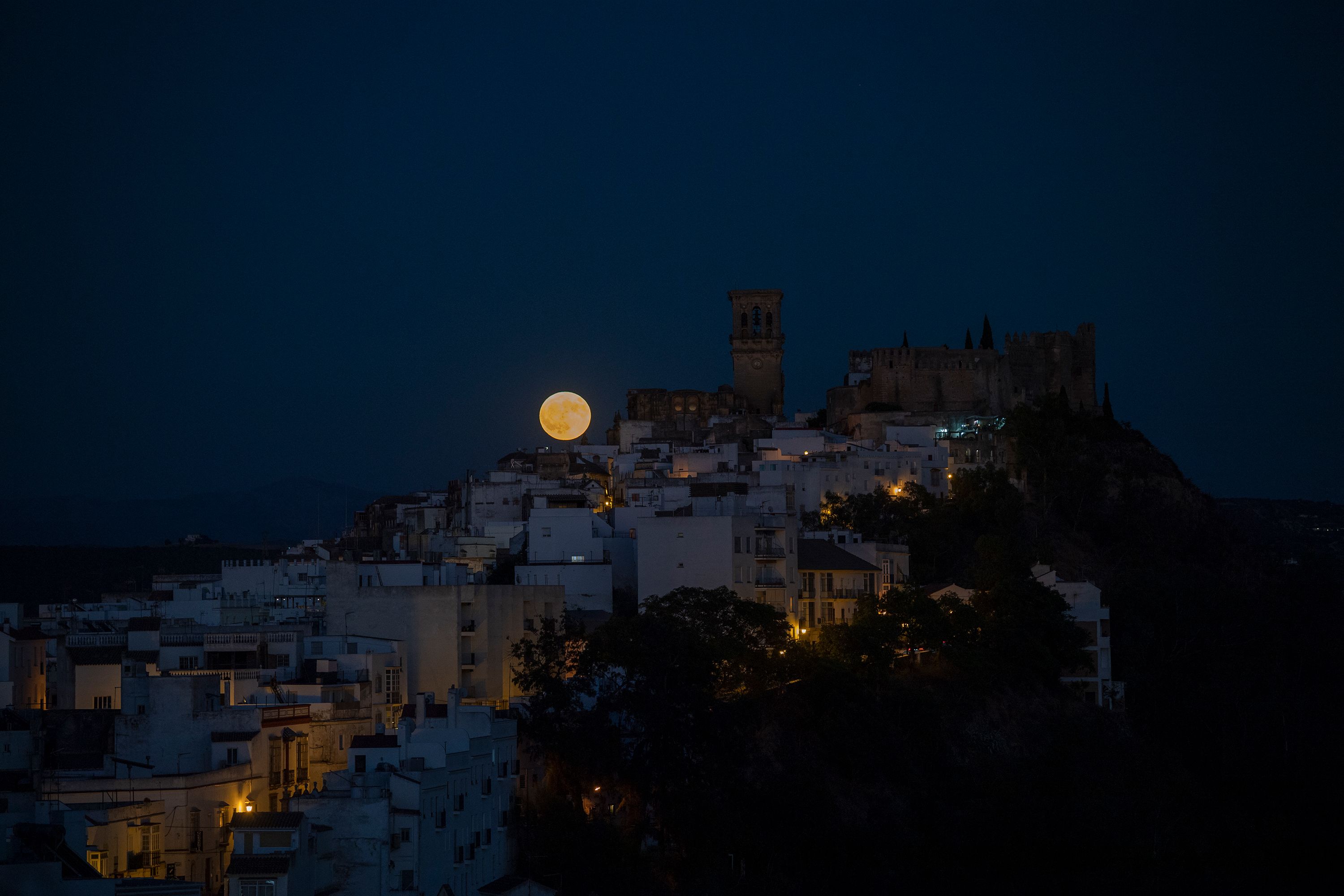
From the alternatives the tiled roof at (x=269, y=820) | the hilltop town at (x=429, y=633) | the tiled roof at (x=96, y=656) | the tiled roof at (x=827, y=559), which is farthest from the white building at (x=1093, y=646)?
the tiled roof at (x=269, y=820)

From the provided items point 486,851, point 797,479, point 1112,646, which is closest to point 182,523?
point 797,479

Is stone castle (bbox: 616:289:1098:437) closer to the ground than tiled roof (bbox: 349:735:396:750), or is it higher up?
higher up

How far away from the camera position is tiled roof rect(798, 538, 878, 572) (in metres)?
50.4

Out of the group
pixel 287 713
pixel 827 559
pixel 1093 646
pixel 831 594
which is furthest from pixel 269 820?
pixel 1093 646

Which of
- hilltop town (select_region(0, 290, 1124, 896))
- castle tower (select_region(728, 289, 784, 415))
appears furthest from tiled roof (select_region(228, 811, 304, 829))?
castle tower (select_region(728, 289, 784, 415))

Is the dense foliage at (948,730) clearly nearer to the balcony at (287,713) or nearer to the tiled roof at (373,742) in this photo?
the tiled roof at (373,742)

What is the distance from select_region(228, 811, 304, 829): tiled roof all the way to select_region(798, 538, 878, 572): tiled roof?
2265 cm

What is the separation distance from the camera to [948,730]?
45.7m

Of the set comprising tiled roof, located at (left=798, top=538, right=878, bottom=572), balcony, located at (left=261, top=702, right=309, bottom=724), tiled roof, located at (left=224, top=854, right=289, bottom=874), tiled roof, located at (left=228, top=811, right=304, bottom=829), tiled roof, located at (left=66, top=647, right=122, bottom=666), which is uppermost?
tiled roof, located at (left=798, top=538, right=878, bottom=572)

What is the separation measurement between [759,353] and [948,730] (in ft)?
133

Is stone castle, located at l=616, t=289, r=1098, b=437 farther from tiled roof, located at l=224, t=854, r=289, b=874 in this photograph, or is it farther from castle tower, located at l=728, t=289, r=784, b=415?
tiled roof, located at l=224, t=854, r=289, b=874

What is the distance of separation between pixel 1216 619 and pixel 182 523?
139 metres

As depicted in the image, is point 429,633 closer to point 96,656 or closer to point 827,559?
point 96,656

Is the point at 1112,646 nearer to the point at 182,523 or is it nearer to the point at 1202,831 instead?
the point at 1202,831
